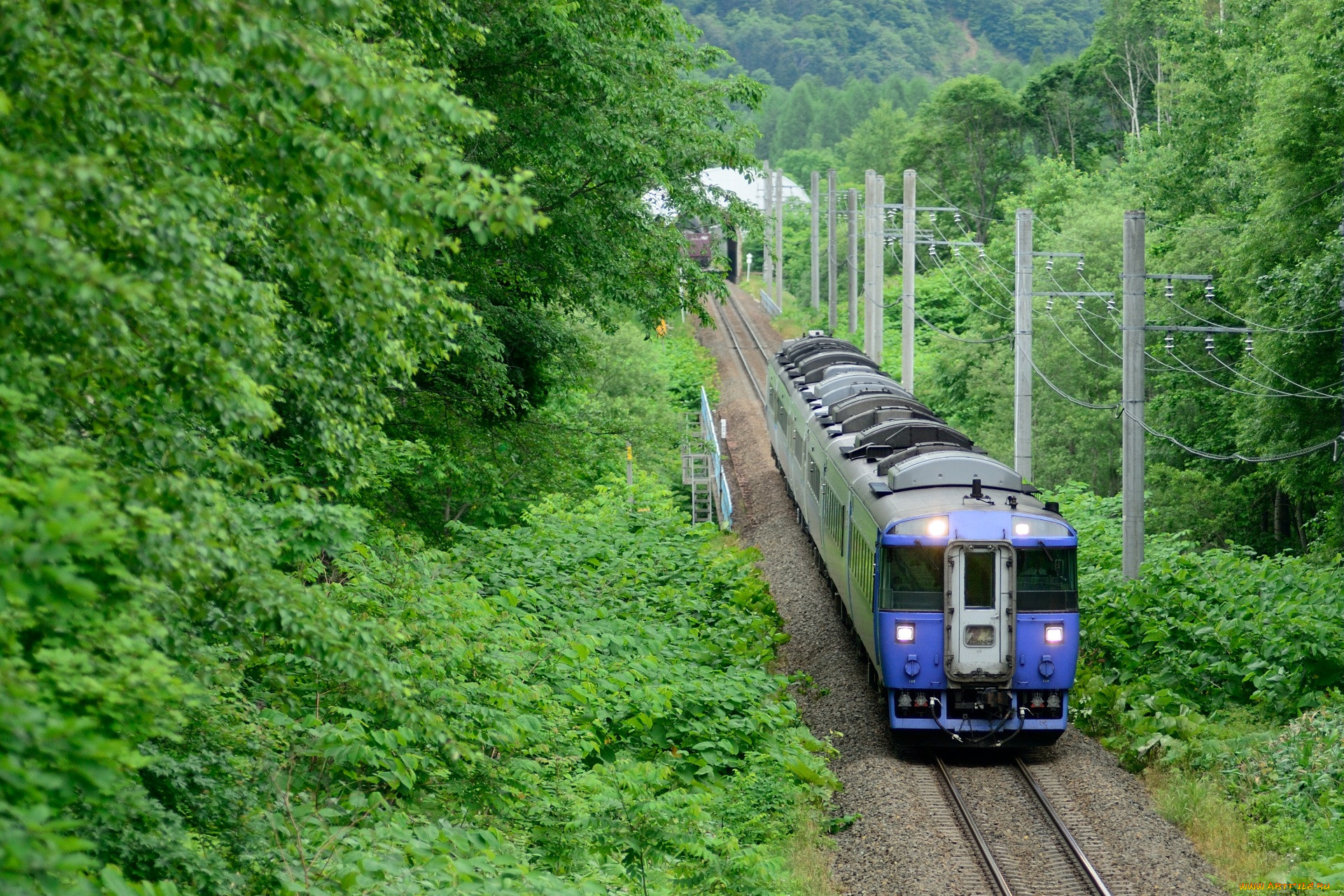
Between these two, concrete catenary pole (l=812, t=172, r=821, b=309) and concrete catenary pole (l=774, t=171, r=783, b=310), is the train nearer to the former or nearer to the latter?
concrete catenary pole (l=812, t=172, r=821, b=309)

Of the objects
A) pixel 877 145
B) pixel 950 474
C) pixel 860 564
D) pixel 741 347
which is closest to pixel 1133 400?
pixel 950 474

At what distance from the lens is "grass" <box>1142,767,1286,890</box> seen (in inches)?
428

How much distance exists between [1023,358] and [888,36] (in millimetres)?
179784

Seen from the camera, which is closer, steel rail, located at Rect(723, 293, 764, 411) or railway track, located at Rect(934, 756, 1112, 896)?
railway track, located at Rect(934, 756, 1112, 896)

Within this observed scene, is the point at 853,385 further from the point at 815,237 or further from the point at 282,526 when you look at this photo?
the point at 815,237

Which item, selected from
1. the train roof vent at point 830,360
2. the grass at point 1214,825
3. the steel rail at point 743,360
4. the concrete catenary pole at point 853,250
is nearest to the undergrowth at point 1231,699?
the grass at point 1214,825

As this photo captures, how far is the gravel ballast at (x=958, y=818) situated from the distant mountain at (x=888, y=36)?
17339cm

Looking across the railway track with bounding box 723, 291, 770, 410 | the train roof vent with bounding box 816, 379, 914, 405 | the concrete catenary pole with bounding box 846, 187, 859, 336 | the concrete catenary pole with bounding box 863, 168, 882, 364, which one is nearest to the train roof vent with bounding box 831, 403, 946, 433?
the train roof vent with bounding box 816, 379, 914, 405

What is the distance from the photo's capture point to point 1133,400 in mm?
18047

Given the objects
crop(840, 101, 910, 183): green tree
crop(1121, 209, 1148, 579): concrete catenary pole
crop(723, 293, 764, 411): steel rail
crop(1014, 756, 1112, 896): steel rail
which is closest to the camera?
crop(1014, 756, 1112, 896): steel rail

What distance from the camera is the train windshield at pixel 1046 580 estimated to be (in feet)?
44.0

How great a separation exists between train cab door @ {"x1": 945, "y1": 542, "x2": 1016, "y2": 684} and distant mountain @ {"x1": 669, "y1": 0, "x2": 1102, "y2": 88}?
574 ft

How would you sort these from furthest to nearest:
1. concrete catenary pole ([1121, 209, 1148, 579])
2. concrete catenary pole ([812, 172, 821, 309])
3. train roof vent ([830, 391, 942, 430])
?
1. concrete catenary pole ([812, 172, 821, 309])
2. train roof vent ([830, 391, 942, 430])
3. concrete catenary pole ([1121, 209, 1148, 579])

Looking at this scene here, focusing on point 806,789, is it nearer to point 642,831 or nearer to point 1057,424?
point 642,831
